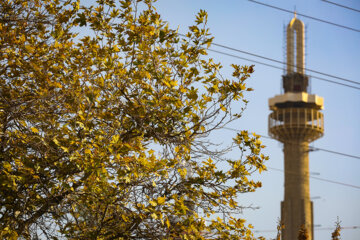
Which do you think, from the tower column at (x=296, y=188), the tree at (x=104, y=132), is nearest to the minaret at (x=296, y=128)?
the tower column at (x=296, y=188)

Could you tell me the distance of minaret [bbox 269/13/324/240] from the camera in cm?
7862

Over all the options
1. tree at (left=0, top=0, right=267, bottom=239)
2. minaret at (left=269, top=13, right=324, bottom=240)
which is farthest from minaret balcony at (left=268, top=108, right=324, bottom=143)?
tree at (left=0, top=0, right=267, bottom=239)

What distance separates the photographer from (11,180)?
23.4ft

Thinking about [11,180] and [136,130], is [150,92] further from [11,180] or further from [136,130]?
[11,180]

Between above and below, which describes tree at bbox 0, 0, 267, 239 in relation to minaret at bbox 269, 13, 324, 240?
below

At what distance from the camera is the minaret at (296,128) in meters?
78.6

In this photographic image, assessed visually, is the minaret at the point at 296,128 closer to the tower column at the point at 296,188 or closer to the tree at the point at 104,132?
the tower column at the point at 296,188

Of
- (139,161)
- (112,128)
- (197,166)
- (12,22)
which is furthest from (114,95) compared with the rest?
(12,22)

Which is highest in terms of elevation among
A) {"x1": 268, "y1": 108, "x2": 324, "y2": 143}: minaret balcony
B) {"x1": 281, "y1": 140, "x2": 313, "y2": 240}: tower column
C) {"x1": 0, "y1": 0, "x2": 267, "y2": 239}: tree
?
{"x1": 268, "y1": 108, "x2": 324, "y2": 143}: minaret balcony

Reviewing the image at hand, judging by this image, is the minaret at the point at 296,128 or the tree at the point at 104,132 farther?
the minaret at the point at 296,128

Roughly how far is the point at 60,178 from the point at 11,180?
59 centimetres

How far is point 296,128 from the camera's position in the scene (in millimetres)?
81000

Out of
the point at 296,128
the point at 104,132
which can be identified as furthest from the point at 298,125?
the point at 104,132

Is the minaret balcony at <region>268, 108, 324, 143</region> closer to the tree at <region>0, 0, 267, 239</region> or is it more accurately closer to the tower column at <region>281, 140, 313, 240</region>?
the tower column at <region>281, 140, 313, 240</region>
